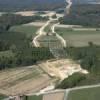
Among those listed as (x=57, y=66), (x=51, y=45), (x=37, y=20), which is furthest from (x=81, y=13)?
(x=57, y=66)

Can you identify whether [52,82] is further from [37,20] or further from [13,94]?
[37,20]

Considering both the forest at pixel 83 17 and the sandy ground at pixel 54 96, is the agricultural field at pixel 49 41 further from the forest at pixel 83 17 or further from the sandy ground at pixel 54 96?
the sandy ground at pixel 54 96

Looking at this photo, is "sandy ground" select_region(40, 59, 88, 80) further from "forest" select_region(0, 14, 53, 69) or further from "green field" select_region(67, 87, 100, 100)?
"green field" select_region(67, 87, 100, 100)

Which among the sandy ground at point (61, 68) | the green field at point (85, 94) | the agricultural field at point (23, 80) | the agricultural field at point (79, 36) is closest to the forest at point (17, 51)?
the agricultural field at point (23, 80)

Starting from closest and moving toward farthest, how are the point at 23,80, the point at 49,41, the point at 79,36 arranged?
the point at 23,80
the point at 49,41
the point at 79,36

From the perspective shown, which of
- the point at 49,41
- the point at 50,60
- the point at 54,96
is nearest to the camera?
the point at 54,96

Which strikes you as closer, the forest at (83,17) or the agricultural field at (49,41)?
the agricultural field at (49,41)

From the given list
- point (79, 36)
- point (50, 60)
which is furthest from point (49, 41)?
point (50, 60)

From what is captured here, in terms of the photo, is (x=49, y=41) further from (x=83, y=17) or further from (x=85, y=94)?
(x=83, y=17)
